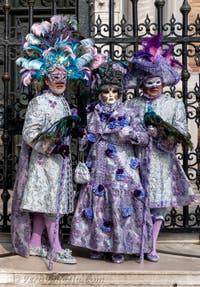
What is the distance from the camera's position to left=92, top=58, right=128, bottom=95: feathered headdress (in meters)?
5.55

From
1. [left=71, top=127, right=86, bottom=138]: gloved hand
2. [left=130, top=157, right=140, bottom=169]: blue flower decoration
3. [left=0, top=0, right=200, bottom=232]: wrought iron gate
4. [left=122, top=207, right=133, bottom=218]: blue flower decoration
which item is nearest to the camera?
[left=71, top=127, right=86, bottom=138]: gloved hand

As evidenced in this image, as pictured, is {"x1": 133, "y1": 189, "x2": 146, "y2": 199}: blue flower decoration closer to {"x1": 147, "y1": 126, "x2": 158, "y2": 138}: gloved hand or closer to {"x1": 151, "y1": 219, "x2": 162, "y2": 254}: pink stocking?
{"x1": 151, "y1": 219, "x2": 162, "y2": 254}: pink stocking

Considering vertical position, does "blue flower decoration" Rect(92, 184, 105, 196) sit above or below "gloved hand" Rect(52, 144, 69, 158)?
below

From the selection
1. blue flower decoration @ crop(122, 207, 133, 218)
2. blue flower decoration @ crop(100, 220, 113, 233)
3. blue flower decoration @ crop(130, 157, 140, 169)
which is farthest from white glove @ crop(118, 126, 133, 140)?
blue flower decoration @ crop(100, 220, 113, 233)

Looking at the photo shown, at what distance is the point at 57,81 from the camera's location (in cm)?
559

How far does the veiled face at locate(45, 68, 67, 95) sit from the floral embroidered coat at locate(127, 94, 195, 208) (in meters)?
0.69

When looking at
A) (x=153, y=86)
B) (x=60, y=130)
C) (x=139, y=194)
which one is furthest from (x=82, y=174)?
(x=153, y=86)

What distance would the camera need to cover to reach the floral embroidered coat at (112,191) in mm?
5500

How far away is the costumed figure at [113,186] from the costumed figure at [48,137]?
8.3 inches

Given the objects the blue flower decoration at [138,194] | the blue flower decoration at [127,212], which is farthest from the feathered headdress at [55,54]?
the blue flower decoration at [127,212]

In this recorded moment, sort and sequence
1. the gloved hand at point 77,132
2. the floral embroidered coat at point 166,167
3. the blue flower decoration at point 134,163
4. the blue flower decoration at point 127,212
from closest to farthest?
the gloved hand at point 77,132, the blue flower decoration at point 127,212, the blue flower decoration at point 134,163, the floral embroidered coat at point 166,167

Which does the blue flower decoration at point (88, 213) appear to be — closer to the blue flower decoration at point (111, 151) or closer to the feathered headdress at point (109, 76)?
the blue flower decoration at point (111, 151)

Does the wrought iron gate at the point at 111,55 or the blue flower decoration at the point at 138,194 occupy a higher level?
the wrought iron gate at the point at 111,55

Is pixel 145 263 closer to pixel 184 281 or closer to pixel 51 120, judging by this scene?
pixel 184 281
